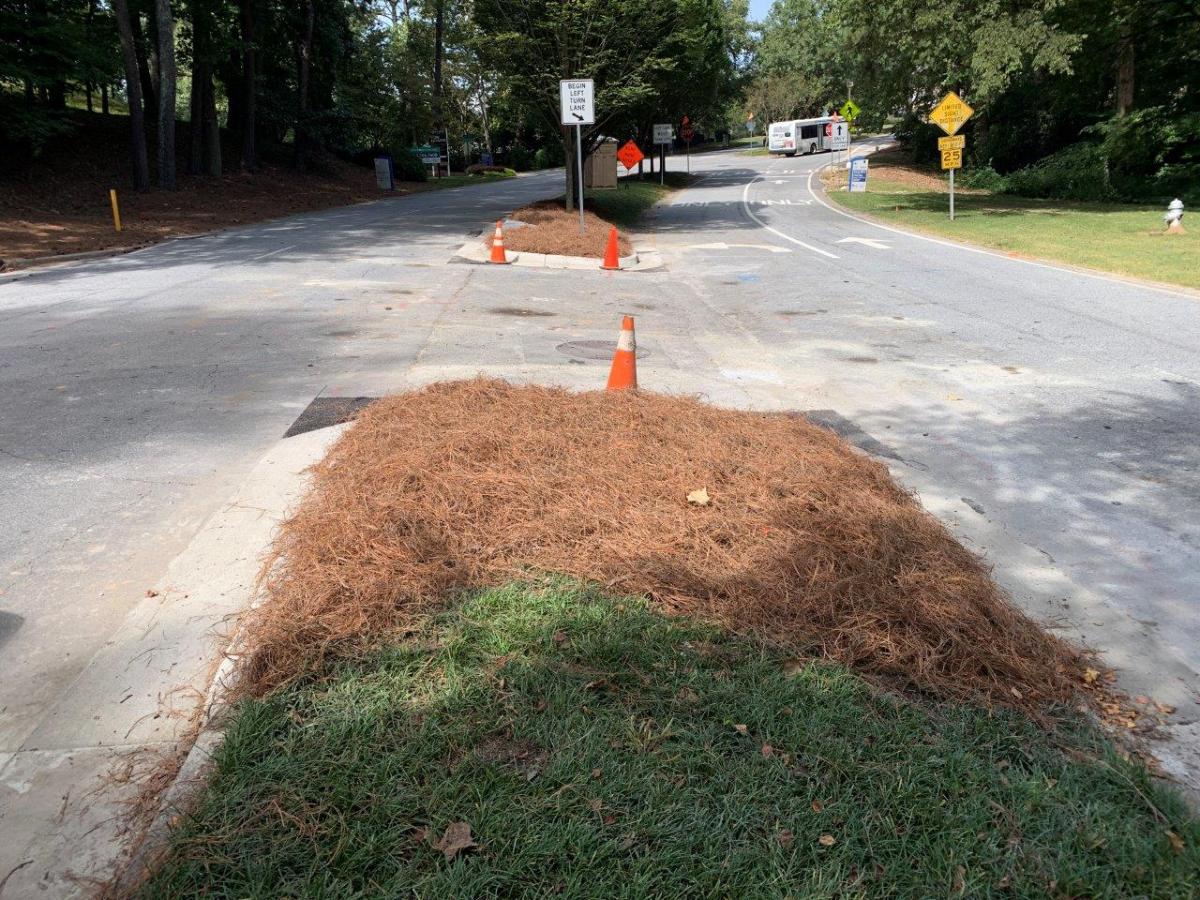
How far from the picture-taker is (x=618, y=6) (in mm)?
20625

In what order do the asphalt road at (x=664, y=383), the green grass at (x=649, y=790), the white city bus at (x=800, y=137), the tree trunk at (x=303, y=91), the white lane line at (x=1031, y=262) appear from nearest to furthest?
the green grass at (x=649, y=790), the asphalt road at (x=664, y=383), the white lane line at (x=1031, y=262), the tree trunk at (x=303, y=91), the white city bus at (x=800, y=137)

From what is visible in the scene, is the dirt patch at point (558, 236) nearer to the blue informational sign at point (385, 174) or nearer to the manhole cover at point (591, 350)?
the manhole cover at point (591, 350)

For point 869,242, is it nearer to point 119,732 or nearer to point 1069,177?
point 1069,177

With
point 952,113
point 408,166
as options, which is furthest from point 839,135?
point 952,113

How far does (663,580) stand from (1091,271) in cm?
1510

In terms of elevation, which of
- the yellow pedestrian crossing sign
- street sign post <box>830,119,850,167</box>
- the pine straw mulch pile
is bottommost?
the pine straw mulch pile

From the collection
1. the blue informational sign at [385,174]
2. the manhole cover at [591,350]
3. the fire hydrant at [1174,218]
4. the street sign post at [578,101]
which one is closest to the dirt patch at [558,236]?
the street sign post at [578,101]

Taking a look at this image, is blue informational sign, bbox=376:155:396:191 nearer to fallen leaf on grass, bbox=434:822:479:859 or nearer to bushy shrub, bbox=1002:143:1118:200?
bushy shrub, bbox=1002:143:1118:200

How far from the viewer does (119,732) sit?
3.11m

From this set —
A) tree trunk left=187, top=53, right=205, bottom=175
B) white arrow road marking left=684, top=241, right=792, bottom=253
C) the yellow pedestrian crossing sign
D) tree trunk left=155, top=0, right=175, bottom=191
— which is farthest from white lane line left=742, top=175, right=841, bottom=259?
tree trunk left=187, top=53, right=205, bottom=175

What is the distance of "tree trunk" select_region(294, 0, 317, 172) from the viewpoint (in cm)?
3594

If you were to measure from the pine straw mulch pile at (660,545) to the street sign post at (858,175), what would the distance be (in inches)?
1408

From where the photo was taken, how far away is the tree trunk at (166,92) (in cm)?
2444

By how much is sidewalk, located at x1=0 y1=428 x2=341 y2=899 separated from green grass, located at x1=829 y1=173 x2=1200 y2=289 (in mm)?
14880
